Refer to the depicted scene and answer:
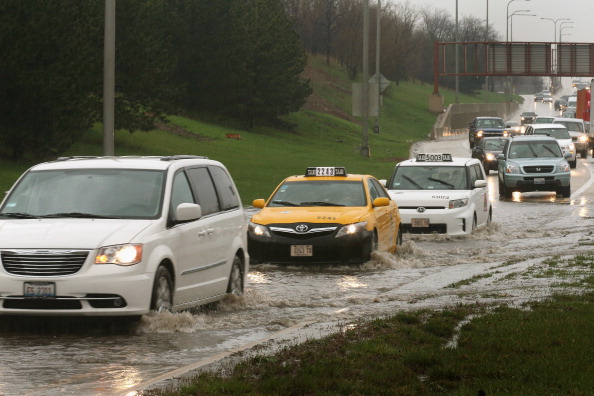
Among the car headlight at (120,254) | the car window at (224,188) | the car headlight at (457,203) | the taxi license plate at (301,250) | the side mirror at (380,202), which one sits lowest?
the taxi license plate at (301,250)

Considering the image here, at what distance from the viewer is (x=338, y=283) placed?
54.7 feet

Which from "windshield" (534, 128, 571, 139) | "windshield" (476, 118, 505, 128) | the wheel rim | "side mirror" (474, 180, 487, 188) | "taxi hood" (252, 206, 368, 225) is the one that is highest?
"windshield" (476, 118, 505, 128)

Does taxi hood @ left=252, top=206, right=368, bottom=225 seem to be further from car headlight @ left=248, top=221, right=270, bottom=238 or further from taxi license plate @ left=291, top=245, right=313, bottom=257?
taxi license plate @ left=291, top=245, right=313, bottom=257

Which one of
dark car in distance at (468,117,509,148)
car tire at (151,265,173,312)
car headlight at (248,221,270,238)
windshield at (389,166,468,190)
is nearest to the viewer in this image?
car tire at (151,265,173,312)

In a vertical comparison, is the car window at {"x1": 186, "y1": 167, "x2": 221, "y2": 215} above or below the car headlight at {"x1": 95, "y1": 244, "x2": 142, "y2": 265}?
above

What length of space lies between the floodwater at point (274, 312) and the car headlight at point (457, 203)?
0.59 m

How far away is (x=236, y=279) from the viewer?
14.0m

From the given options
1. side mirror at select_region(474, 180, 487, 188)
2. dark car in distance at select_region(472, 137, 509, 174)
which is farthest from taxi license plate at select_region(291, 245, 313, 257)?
dark car in distance at select_region(472, 137, 509, 174)

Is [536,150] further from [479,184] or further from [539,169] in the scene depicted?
[479,184]

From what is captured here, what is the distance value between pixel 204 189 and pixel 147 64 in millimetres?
34169

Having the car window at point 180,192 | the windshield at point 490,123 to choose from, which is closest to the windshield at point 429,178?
the car window at point 180,192

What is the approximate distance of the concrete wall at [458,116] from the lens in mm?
99625

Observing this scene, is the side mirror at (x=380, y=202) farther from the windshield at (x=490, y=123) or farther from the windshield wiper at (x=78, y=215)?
the windshield at (x=490, y=123)

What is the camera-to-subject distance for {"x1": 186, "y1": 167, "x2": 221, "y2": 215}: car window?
43.2 ft
